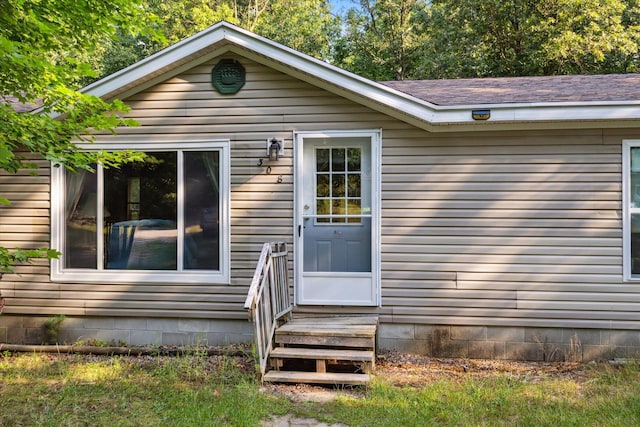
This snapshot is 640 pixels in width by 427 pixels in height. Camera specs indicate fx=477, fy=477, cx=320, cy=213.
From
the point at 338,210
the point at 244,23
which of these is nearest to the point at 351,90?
the point at 338,210

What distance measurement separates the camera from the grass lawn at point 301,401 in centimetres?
350

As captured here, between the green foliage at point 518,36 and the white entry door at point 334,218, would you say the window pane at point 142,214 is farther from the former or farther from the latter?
the green foliage at point 518,36

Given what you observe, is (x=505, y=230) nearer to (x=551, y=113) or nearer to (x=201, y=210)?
(x=551, y=113)

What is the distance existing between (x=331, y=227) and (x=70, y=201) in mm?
3112

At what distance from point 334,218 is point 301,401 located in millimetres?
2126

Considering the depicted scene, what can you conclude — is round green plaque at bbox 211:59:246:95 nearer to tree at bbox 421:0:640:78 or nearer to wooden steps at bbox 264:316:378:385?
wooden steps at bbox 264:316:378:385

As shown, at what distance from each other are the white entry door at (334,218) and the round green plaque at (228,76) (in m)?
0.93

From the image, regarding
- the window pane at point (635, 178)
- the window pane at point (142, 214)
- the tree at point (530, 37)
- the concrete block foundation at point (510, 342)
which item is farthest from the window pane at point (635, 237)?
the tree at point (530, 37)

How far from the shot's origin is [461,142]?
17.0 feet

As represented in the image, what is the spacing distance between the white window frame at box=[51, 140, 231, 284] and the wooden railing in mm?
749

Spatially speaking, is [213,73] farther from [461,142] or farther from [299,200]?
[461,142]

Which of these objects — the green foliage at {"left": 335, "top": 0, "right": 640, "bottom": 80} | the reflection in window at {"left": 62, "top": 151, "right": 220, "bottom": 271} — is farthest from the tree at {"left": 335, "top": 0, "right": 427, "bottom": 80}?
the reflection in window at {"left": 62, "top": 151, "right": 220, "bottom": 271}

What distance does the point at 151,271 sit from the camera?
555 cm

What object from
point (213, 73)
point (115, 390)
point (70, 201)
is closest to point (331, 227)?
point (213, 73)
